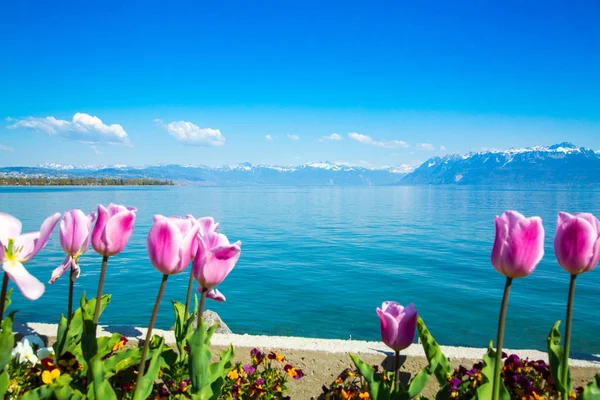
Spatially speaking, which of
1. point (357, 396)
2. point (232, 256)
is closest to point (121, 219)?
point (232, 256)

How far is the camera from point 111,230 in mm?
2139

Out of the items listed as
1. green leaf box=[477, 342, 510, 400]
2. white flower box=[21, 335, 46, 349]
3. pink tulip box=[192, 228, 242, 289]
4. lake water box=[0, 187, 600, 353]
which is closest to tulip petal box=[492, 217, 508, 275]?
green leaf box=[477, 342, 510, 400]

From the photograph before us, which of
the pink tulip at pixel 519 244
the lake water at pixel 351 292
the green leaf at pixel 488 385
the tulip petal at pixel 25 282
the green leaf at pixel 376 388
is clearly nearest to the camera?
the tulip petal at pixel 25 282

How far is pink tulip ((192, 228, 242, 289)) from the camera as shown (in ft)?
6.26

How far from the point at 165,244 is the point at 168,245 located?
0.5 inches

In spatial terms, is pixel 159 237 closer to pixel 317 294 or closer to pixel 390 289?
pixel 317 294

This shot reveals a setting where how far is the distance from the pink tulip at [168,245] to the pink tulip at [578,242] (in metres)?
1.49

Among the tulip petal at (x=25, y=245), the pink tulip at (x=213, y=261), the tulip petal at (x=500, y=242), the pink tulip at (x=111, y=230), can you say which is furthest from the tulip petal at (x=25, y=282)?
the tulip petal at (x=500, y=242)

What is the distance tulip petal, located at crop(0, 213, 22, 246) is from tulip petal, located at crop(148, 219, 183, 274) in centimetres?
52

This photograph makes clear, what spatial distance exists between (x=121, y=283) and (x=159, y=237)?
13.9m

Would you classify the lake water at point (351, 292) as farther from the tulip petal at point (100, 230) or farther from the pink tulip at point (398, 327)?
the tulip petal at point (100, 230)

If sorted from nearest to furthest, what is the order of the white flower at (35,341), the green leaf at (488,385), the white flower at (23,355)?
the green leaf at (488,385) < the white flower at (23,355) < the white flower at (35,341)

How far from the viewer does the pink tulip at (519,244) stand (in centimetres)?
180

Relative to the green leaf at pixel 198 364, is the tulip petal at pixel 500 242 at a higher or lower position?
higher
